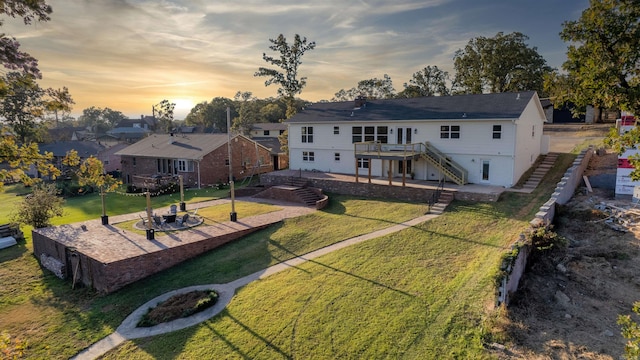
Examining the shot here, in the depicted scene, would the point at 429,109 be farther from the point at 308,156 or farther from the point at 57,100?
the point at 57,100

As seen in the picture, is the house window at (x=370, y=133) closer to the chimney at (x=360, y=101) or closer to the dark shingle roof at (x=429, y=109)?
the dark shingle roof at (x=429, y=109)

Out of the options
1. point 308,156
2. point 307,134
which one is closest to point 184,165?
point 308,156

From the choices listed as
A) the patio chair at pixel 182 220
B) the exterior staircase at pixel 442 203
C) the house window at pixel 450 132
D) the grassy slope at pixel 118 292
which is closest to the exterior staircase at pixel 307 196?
the grassy slope at pixel 118 292

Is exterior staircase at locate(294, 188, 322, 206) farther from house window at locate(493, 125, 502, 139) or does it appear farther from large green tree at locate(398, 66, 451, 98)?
large green tree at locate(398, 66, 451, 98)

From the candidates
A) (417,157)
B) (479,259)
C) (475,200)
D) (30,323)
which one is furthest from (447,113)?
(30,323)

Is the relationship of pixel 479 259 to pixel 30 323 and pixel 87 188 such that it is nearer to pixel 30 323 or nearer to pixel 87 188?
pixel 30 323
